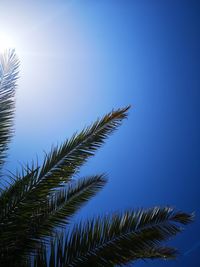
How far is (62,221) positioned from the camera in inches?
187

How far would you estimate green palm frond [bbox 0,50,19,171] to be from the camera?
442 centimetres

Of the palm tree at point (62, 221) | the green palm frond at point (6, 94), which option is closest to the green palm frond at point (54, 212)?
the palm tree at point (62, 221)

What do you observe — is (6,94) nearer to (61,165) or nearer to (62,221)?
(61,165)

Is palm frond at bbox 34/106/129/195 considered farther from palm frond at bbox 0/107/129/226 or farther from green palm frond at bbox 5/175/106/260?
green palm frond at bbox 5/175/106/260

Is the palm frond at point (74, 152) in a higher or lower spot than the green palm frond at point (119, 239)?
higher

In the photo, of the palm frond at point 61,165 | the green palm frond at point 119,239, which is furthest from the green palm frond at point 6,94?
the green palm frond at point 119,239

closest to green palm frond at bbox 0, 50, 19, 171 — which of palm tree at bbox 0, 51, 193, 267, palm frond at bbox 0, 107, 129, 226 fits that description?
palm tree at bbox 0, 51, 193, 267

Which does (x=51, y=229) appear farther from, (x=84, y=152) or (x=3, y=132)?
(x=3, y=132)

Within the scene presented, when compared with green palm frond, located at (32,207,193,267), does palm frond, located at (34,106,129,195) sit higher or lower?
higher

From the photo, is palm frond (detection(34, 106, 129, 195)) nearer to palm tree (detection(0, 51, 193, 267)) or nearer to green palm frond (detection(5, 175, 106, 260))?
palm tree (detection(0, 51, 193, 267))

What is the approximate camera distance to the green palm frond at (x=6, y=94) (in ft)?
14.5

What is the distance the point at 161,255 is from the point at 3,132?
2.84 meters

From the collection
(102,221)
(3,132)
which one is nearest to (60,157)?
(3,132)

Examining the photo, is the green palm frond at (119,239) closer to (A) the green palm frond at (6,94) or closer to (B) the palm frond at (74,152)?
(B) the palm frond at (74,152)
